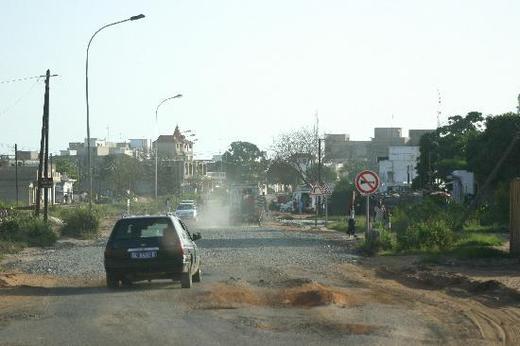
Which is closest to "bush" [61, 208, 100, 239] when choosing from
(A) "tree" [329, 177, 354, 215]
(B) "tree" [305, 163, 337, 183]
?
(A) "tree" [329, 177, 354, 215]

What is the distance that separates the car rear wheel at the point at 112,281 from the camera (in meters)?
18.4

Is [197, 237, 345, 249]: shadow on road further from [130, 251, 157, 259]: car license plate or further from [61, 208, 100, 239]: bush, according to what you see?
[130, 251, 157, 259]: car license plate

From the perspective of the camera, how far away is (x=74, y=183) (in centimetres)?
13800

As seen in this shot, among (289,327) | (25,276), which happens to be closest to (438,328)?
(289,327)

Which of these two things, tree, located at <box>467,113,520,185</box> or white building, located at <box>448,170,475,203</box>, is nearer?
tree, located at <box>467,113,520,185</box>

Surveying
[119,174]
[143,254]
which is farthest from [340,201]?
[143,254]

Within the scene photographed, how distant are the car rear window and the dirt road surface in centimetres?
113

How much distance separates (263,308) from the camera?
14836 mm

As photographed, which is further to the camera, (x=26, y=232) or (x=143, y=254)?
(x=26, y=232)

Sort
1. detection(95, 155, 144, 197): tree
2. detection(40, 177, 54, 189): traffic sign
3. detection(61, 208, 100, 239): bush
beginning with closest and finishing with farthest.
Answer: detection(40, 177, 54, 189): traffic sign → detection(61, 208, 100, 239): bush → detection(95, 155, 144, 197): tree

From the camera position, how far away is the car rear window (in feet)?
61.2

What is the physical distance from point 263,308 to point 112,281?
15.8ft

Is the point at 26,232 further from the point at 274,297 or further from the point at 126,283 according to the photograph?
the point at 274,297

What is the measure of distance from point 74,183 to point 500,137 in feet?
308
